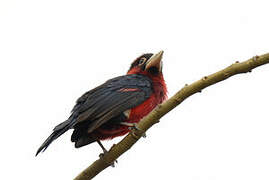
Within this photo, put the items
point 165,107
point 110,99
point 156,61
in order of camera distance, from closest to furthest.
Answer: point 165,107
point 110,99
point 156,61

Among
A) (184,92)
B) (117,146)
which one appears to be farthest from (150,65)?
(184,92)

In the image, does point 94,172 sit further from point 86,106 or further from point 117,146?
point 86,106

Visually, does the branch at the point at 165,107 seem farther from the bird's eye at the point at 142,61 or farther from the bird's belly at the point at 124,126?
the bird's eye at the point at 142,61

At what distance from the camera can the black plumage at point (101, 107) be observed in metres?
4.28

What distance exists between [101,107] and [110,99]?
0.61 feet

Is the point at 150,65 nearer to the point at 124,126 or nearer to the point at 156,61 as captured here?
the point at 156,61

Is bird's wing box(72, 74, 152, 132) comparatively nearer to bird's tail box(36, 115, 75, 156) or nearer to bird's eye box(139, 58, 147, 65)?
bird's tail box(36, 115, 75, 156)

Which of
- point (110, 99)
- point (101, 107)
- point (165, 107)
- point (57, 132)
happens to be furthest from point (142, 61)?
point (165, 107)

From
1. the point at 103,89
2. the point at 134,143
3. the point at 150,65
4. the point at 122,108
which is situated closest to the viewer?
the point at 134,143

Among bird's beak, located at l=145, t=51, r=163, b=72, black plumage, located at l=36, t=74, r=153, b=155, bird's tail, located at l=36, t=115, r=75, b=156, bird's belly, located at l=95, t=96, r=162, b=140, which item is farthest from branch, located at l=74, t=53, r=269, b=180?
bird's beak, located at l=145, t=51, r=163, b=72

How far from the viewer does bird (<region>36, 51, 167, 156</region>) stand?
4.29m

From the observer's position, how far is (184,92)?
314 cm

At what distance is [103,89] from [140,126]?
1555mm

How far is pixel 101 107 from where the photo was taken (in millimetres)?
4363
